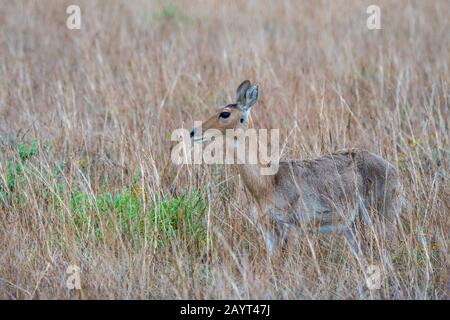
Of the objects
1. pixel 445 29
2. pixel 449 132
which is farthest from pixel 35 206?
pixel 445 29

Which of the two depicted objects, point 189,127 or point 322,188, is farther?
point 189,127

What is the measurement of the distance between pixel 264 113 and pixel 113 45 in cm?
301

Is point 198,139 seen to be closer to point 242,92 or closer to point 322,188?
point 242,92

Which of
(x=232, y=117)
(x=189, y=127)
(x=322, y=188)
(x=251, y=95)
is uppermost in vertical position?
(x=251, y=95)

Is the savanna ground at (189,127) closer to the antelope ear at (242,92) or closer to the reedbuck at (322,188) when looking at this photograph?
the reedbuck at (322,188)

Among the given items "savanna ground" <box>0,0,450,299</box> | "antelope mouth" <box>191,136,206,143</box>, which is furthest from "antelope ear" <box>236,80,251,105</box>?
"savanna ground" <box>0,0,450,299</box>

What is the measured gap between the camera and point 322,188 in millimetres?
5461

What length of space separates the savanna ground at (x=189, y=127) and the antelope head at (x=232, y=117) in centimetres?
38

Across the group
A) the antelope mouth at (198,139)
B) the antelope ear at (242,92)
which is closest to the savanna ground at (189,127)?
the antelope mouth at (198,139)

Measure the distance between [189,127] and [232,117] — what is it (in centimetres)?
167

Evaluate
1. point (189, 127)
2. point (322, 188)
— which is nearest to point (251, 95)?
point (322, 188)

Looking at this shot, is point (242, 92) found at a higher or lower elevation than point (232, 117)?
higher

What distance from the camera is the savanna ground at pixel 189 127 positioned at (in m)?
4.69

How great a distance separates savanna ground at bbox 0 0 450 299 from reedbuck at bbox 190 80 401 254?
0.54 feet
